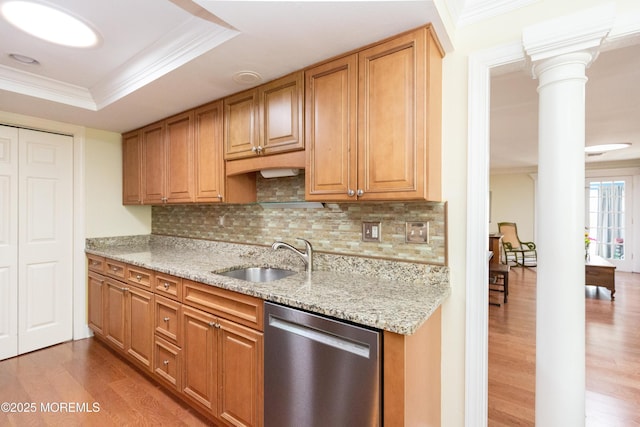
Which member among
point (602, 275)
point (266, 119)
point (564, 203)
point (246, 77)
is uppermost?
point (246, 77)

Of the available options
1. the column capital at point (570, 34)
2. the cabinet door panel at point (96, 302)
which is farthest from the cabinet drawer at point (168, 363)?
the column capital at point (570, 34)

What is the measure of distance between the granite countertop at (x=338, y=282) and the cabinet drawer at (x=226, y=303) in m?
0.05

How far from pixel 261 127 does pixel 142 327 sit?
1.73m

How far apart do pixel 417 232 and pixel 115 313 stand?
2.57 m

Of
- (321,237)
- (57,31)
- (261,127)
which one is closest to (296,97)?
(261,127)

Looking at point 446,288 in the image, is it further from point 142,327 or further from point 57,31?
point 57,31

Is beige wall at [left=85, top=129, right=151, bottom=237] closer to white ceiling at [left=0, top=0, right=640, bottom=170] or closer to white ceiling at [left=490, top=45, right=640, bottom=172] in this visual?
white ceiling at [left=0, top=0, right=640, bottom=170]

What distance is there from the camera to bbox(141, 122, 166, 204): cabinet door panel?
2844 mm

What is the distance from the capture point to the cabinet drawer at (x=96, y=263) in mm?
2885

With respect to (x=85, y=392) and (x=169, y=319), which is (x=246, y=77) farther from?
(x=85, y=392)

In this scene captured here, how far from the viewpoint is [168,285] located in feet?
6.90

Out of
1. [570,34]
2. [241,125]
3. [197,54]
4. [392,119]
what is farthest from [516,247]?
[197,54]

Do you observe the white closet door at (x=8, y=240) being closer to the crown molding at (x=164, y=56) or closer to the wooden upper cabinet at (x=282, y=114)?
the crown molding at (x=164, y=56)

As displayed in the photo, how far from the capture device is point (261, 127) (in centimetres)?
203
